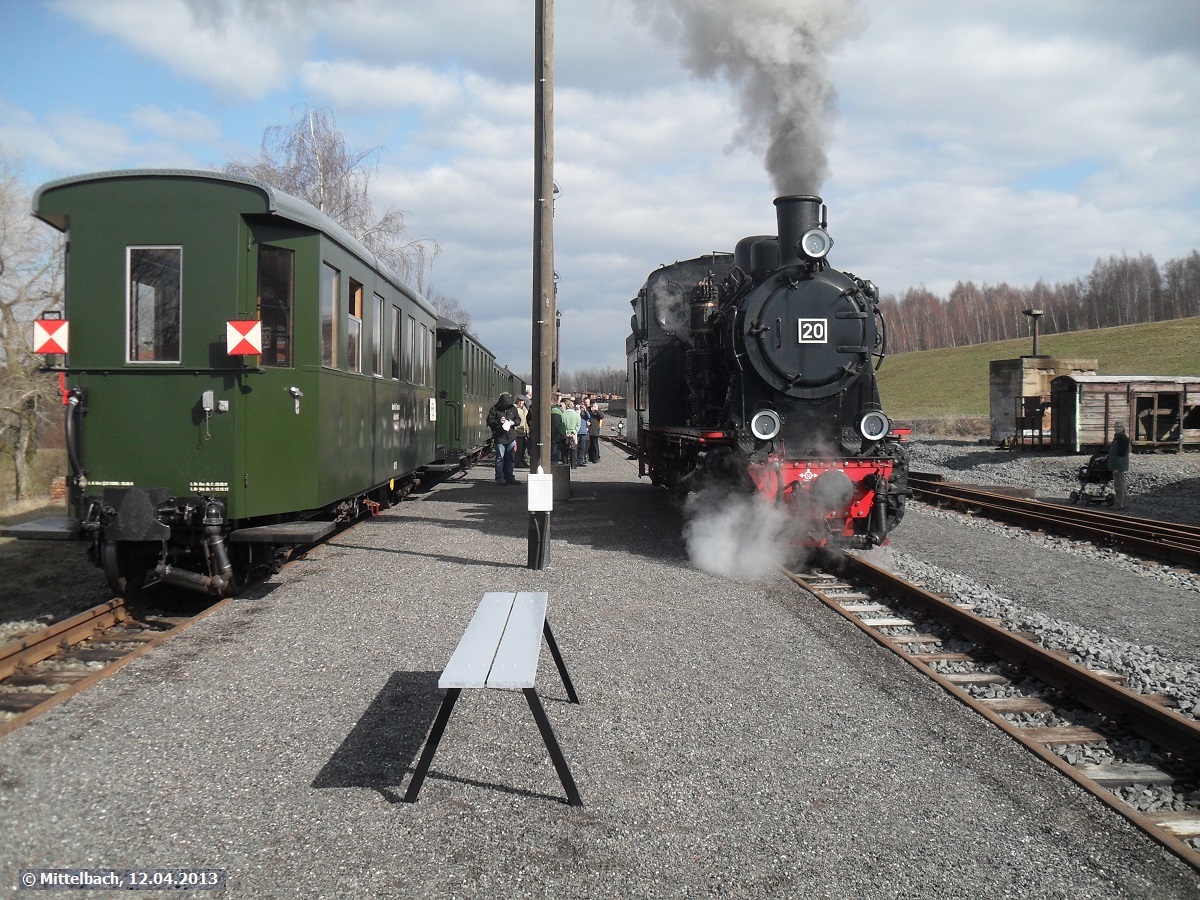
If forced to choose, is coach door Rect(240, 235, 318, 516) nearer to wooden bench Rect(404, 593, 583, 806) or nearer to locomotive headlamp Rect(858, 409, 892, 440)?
wooden bench Rect(404, 593, 583, 806)

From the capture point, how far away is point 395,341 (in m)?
10.4

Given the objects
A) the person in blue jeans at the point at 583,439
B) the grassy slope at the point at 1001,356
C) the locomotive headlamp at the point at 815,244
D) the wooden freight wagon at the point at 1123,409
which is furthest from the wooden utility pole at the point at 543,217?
the grassy slope at the point at 1001,356

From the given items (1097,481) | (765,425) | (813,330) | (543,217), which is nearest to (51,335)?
(543,217)

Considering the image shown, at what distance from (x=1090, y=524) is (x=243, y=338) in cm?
1042

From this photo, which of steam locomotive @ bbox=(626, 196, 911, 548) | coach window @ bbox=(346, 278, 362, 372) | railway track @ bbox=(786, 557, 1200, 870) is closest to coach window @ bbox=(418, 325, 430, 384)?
coach window @ bbox=(346, 278, 362, 372)

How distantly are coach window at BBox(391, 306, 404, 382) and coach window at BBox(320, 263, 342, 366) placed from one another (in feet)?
8.54

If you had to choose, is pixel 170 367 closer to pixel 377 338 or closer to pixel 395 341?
pixel 377 338

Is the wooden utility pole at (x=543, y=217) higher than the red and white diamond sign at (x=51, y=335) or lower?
higher

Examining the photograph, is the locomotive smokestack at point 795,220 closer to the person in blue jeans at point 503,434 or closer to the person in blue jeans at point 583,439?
the person in blue jeans at point 503,434

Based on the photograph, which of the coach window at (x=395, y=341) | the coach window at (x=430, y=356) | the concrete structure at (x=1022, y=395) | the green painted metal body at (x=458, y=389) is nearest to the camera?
the coach window at (x=395, y=341)

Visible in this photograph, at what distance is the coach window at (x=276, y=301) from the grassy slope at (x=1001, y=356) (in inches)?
1513

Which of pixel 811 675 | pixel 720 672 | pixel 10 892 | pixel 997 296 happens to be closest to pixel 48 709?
pixel 10 892

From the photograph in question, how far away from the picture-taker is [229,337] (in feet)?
20.8

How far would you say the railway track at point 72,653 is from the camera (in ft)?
15.4
